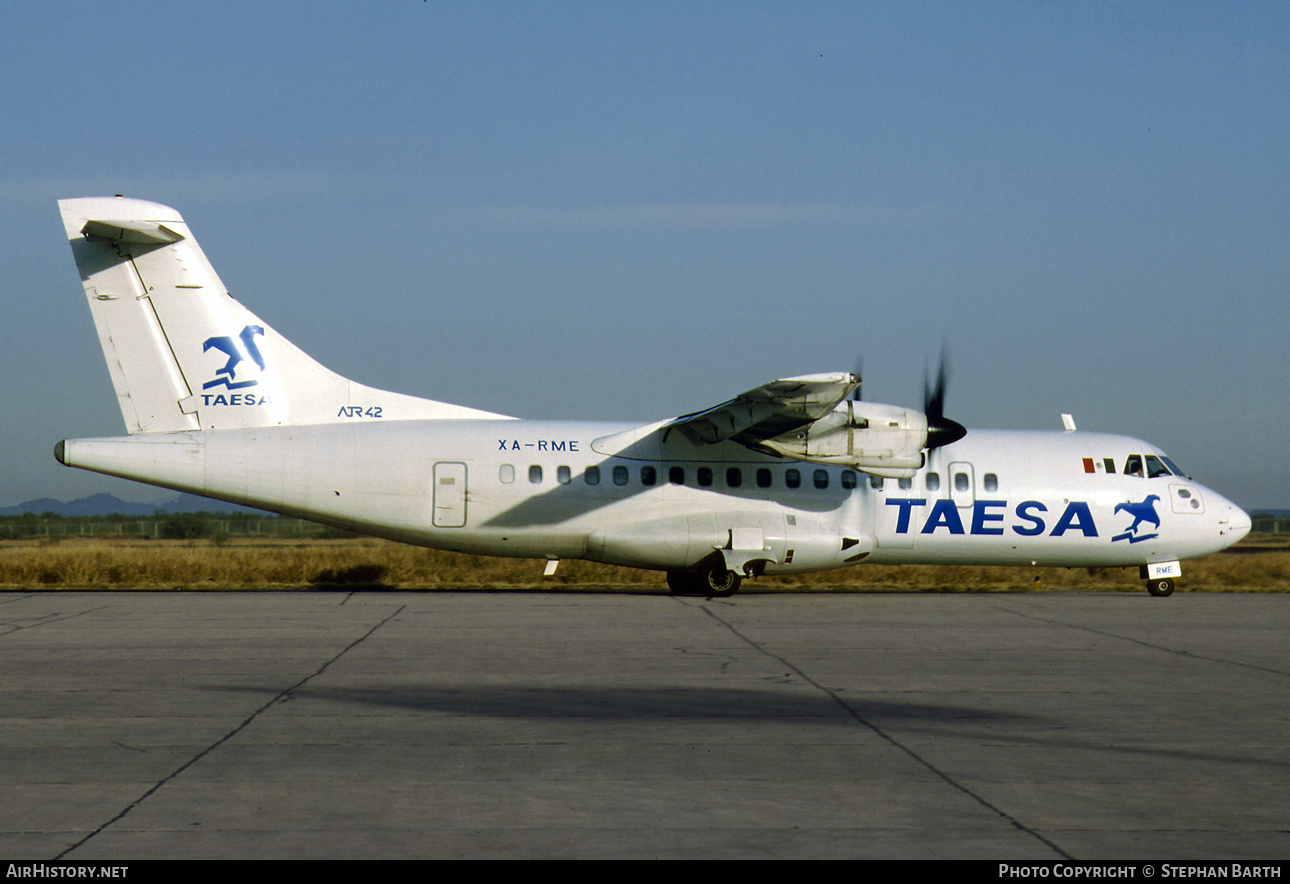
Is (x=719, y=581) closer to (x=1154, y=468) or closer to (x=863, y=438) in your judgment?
(x=863, y=438)

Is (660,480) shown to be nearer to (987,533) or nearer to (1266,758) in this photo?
(987,533)

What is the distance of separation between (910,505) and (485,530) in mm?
7892

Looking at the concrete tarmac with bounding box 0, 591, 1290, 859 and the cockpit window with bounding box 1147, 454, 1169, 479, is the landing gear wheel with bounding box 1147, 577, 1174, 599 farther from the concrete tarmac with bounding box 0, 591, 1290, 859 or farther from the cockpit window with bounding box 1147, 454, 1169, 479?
the concrete tarmac with bounding box 0, 591, 1290, 859

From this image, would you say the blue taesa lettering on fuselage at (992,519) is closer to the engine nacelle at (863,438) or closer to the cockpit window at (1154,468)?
the engine nacelle at (863,438)

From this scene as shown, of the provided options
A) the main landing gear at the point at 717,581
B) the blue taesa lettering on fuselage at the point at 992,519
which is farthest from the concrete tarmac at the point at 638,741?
the blue taesa lettering on fuselage at the point at 992,519

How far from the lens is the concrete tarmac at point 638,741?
554 centimetres

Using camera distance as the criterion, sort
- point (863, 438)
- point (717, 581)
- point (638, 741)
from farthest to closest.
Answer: point (717, 581) < point (863, 438) < point (638, 741)

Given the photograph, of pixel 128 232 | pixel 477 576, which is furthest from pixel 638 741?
pixel 477 576

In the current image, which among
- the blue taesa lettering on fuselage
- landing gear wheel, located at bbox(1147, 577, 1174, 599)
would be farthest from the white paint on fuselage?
landing gear wheel, located at bbox(1147, 577, 1174, 599)

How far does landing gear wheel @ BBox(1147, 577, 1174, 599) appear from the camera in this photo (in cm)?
2277

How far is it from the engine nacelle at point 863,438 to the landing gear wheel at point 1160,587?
6.17 metres

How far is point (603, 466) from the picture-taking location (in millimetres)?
21078

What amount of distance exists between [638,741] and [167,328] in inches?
582
